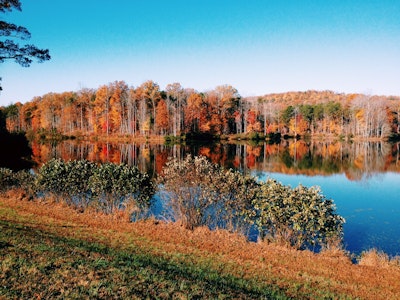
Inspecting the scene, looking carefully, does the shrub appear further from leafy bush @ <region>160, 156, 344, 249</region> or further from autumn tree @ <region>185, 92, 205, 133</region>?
autumn tree @ <region>185, 92, 205, 133</region>

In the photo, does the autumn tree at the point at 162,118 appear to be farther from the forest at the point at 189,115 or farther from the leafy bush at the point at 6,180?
the leafy bush at the point at 6,180

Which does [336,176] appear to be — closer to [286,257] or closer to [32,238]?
[286,257]

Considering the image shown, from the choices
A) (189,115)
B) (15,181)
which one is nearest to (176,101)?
(189,115)

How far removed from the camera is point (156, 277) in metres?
6.84

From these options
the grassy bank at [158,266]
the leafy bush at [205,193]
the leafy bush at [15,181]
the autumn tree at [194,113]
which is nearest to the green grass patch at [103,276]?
the grassy bank at [158,266]

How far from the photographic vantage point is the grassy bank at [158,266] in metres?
6.24

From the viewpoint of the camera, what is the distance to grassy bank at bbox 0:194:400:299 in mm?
6242

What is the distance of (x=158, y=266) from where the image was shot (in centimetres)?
817

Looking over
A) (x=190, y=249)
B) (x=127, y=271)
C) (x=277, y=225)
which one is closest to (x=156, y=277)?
(x=127, y=271)

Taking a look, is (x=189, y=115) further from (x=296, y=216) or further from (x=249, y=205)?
(x=296, y=216)

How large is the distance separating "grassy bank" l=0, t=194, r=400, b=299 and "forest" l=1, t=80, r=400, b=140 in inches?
2448

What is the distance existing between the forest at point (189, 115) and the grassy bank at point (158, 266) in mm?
62169

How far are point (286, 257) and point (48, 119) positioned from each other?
308ft

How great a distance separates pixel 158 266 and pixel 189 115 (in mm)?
72392
